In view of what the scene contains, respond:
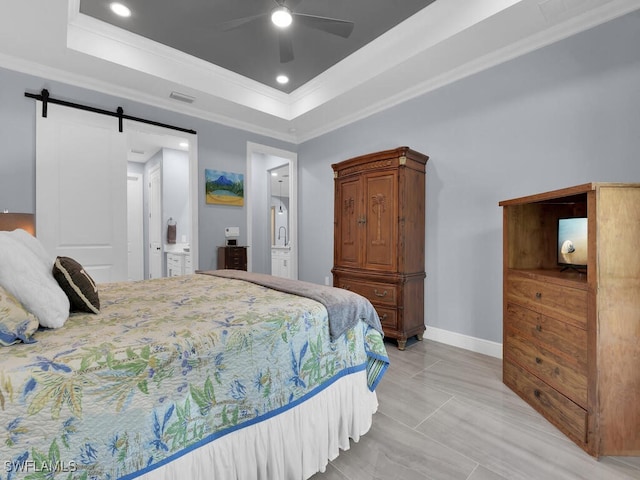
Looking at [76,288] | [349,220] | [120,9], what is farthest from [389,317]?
[120,9]

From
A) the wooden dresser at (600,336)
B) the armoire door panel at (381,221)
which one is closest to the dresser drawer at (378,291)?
the armoire door panel at (381,221)

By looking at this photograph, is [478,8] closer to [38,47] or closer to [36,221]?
[38,47]

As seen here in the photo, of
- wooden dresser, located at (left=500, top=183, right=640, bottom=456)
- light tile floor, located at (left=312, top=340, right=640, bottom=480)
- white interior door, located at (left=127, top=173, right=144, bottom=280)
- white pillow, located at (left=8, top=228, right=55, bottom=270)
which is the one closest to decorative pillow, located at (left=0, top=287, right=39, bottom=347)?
white pillow, located at (left=8, top=228, right=55, bottom=270)

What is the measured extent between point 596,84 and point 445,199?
1.39 m

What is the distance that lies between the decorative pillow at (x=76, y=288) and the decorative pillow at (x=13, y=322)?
302 millimetres

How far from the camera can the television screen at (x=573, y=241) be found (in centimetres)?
183

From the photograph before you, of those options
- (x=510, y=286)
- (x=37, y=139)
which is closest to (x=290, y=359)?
(x=510, y=286)

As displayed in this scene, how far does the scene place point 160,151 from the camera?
17.9 feet

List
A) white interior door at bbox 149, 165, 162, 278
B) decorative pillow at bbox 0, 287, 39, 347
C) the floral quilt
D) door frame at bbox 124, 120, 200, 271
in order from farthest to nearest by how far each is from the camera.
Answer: white interior door at bbox 149, 165, 162, 278 → door frame at bbox 124, 120, 200, 271 → decorative pillow at bbox 0, 287, 39, 347 → the floral quilt

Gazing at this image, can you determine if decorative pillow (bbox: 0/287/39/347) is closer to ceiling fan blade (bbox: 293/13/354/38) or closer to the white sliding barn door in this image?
ceiling fan blade (bbox: 293/13/354/38)

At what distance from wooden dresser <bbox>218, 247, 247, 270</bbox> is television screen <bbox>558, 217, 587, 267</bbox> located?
357cm

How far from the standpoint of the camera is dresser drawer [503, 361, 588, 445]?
1.55 meters

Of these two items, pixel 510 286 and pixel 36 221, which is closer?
pixel 510 286

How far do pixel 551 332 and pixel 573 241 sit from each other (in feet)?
2.01
